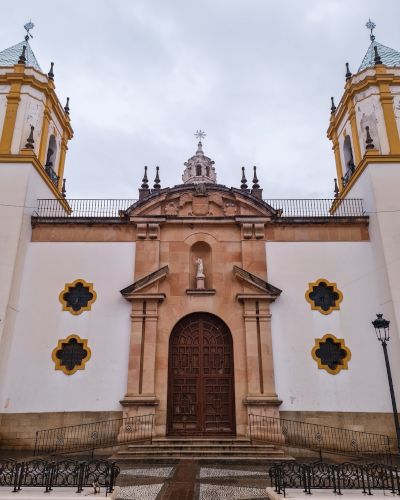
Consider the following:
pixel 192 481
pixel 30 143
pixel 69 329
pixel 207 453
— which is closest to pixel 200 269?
pixel 69 329

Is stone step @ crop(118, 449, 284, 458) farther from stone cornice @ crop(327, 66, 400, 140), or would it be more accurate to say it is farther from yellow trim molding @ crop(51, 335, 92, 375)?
stone cornice @ crop(327, 66, 400, 140)

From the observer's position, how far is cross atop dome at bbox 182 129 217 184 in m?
23.1

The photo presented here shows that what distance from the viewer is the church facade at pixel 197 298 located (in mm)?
13492

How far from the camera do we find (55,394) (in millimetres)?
13617

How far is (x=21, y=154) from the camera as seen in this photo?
1580cm

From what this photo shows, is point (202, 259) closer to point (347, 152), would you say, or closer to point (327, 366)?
point (327, 366)

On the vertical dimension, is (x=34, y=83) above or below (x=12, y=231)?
above

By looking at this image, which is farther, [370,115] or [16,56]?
[16,56]

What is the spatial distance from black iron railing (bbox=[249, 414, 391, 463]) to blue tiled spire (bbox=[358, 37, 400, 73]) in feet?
48.2

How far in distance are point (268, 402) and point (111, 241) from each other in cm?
805

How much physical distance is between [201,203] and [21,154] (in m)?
7.23

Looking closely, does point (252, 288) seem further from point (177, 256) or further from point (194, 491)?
point (194, 491)

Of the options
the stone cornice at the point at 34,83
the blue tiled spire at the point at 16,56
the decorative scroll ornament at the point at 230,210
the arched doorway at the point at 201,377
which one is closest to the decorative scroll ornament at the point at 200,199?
the decorative scroll ornament at the point at 230,210

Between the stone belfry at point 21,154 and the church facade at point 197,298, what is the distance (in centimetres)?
7
